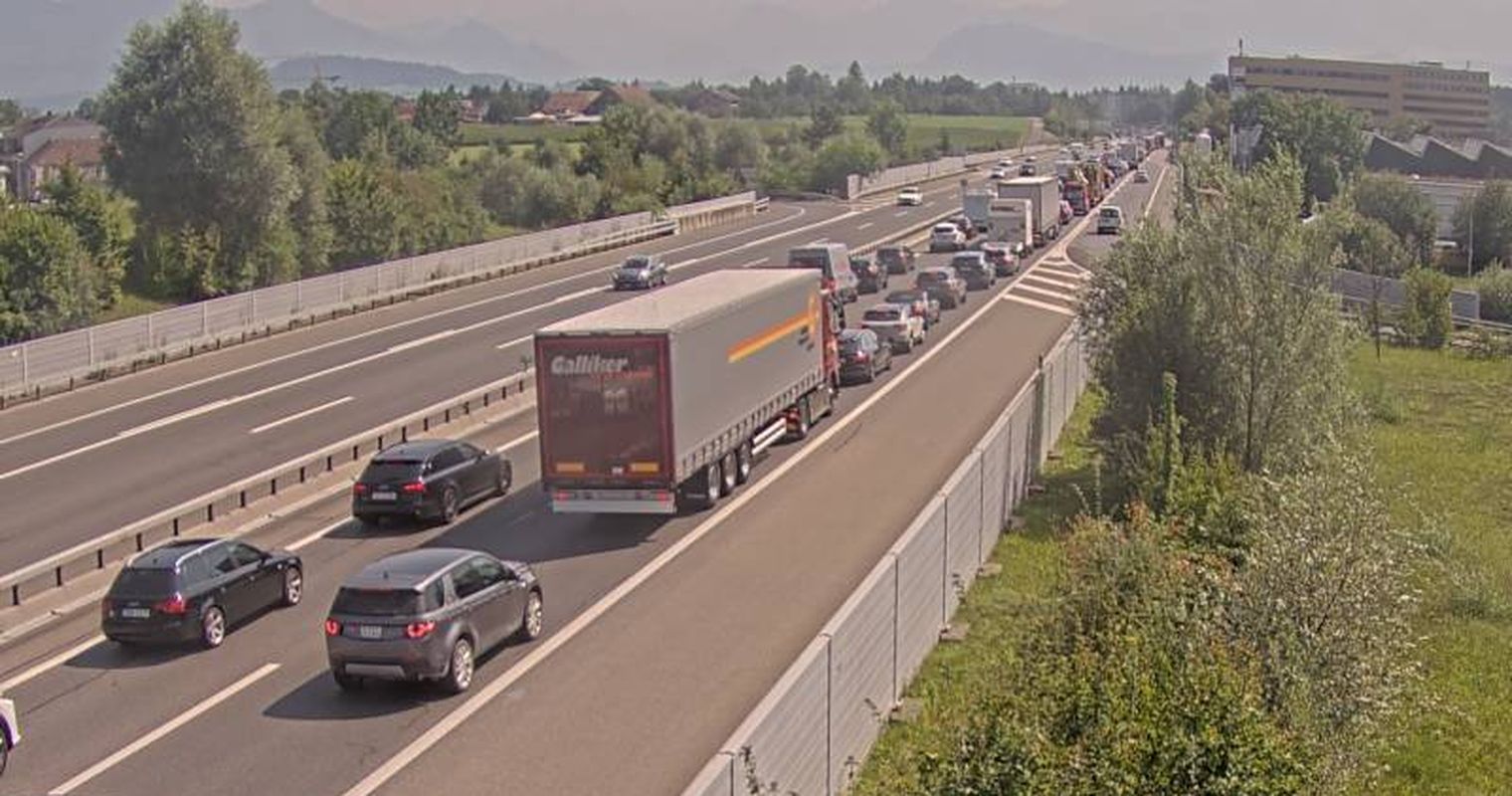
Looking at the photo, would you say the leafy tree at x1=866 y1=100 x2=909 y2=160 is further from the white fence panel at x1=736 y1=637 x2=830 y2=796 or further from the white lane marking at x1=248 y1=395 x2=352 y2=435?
the white fence panel at x1=736 y1=637 x2=830 y2=796

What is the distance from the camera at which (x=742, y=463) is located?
2919 cm

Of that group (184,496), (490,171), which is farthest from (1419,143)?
(184,496)

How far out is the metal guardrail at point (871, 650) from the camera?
493 inches

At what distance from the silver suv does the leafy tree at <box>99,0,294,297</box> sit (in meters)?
43.6

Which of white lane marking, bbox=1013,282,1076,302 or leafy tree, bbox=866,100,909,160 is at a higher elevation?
leafy tree, bbox=866,100,909,160

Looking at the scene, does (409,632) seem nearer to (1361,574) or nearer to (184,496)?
(1361,574)

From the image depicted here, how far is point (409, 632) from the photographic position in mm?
17891

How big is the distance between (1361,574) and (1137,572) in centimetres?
195

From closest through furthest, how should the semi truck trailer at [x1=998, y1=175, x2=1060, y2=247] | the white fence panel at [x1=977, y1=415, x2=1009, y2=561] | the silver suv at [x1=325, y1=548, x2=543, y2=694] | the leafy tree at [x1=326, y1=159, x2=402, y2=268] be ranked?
the silver suv at [x1=325, y1=548, x2=543, y2=694], the white fence panel at [x1=977, y1=415, x2=1009, y2=561], the leafy tree at [x1=326, y1=159, x2=402, y2=268], the semi truck trailer at [x1=998, y1=175, x2=1060, y2=247]

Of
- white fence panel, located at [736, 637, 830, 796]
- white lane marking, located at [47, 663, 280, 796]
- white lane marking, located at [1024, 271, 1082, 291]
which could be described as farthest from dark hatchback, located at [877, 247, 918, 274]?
white fence panel, located at [736, 637, 830, 796]

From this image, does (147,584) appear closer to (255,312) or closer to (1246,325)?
(1246,325)

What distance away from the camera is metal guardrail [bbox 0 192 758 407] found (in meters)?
40.7

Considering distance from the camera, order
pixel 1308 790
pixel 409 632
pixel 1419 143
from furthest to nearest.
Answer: pixel 1419 143
pixel 409 632
pixel 1308 790

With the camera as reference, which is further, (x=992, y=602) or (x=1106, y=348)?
(x=1106, y=348)
